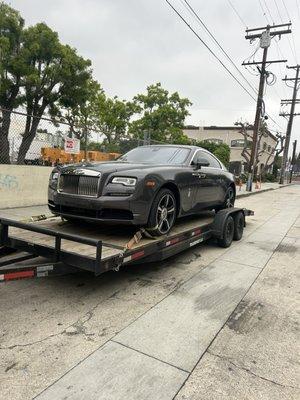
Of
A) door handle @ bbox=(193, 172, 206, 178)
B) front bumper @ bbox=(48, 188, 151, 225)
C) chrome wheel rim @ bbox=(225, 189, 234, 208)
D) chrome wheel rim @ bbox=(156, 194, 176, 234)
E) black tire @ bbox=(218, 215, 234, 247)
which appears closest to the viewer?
front bumper @ bbox=(48, 188, 151, 225)

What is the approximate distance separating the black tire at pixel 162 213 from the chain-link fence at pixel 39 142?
5.08 metres

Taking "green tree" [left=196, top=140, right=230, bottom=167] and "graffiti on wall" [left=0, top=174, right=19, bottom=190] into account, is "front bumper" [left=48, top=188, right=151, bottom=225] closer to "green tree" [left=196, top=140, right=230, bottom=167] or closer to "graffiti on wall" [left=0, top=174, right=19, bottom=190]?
"graffiti on wall" [left=0, top=174, right=19, bottom=190]

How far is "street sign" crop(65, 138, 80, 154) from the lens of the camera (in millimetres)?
10695

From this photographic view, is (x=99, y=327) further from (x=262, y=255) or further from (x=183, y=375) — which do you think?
(x=262, y=255)

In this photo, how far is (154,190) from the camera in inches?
189

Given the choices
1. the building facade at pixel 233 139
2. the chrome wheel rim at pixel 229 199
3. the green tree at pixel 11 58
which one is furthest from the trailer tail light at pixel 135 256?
the building facade at pixel 233 139

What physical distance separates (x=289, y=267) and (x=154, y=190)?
10.1 feet

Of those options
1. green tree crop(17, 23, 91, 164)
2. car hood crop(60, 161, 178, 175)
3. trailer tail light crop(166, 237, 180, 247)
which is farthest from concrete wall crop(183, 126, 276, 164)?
car hood crop(60, 161, 178, 175)

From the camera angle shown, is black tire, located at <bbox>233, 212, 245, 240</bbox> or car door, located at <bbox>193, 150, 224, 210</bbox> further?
black tire, located at <bbox>233, 212, 245, 240</bbox>

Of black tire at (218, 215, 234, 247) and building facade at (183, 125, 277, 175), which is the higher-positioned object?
building facade at (183, 125, 277, 175)

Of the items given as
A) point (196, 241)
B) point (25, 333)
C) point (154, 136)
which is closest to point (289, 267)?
point (196, 241)

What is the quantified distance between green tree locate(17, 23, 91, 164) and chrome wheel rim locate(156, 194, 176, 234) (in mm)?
22131

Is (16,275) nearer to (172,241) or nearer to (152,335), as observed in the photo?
(152,335)

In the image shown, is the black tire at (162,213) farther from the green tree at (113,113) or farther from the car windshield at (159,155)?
the green tree at (113,113)
